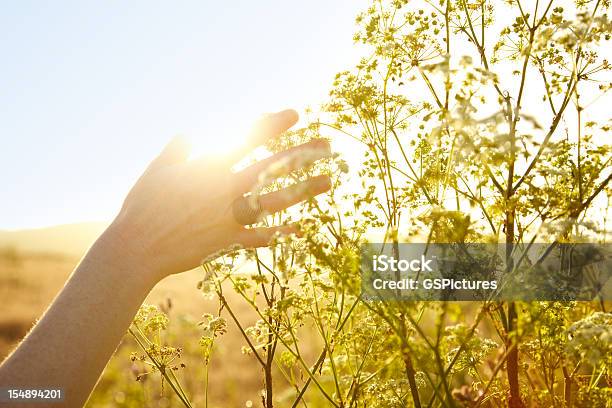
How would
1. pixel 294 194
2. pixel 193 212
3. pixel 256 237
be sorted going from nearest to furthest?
pixel 294 194 < pixel 256 237 < pixel 193 212

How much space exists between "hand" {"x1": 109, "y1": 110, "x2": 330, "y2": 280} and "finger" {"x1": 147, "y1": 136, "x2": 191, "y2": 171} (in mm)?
121

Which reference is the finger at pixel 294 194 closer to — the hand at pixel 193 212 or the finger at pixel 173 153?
the hand at pixel 193 212

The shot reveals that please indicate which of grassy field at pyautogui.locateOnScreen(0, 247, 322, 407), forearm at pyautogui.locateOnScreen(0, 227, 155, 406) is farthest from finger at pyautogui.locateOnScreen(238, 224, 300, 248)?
forearm at pyautogui.locateOnScreen(0, 227, 155, 406)

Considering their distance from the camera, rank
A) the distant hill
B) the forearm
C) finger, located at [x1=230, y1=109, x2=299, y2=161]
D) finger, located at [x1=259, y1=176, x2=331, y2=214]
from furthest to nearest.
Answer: the distant hill < finger, located at [x1=230, y1=109, x2=299, y2=161] < the forearm < finger, located at [x1=259, y1=176, x2=331, y2=214]

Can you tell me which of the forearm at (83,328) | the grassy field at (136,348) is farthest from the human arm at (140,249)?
the grassy field at (136,348)

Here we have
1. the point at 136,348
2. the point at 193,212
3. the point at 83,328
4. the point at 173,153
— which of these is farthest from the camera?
the point at 136,348

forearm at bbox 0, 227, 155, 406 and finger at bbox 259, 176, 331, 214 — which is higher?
finger at bbox 259, 176, 331, 214

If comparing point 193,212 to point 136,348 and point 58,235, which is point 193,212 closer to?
point 136,348

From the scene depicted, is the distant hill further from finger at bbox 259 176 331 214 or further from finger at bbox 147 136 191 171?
finger at bbox 259 176 331 214

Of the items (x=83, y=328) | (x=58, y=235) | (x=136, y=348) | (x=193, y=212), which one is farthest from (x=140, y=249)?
(x=58, y=235)

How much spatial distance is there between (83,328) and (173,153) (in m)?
1.15

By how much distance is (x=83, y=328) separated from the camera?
8.57 ft

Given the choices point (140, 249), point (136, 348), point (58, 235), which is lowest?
point (136, 348)

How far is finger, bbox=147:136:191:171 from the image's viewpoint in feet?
10.6
